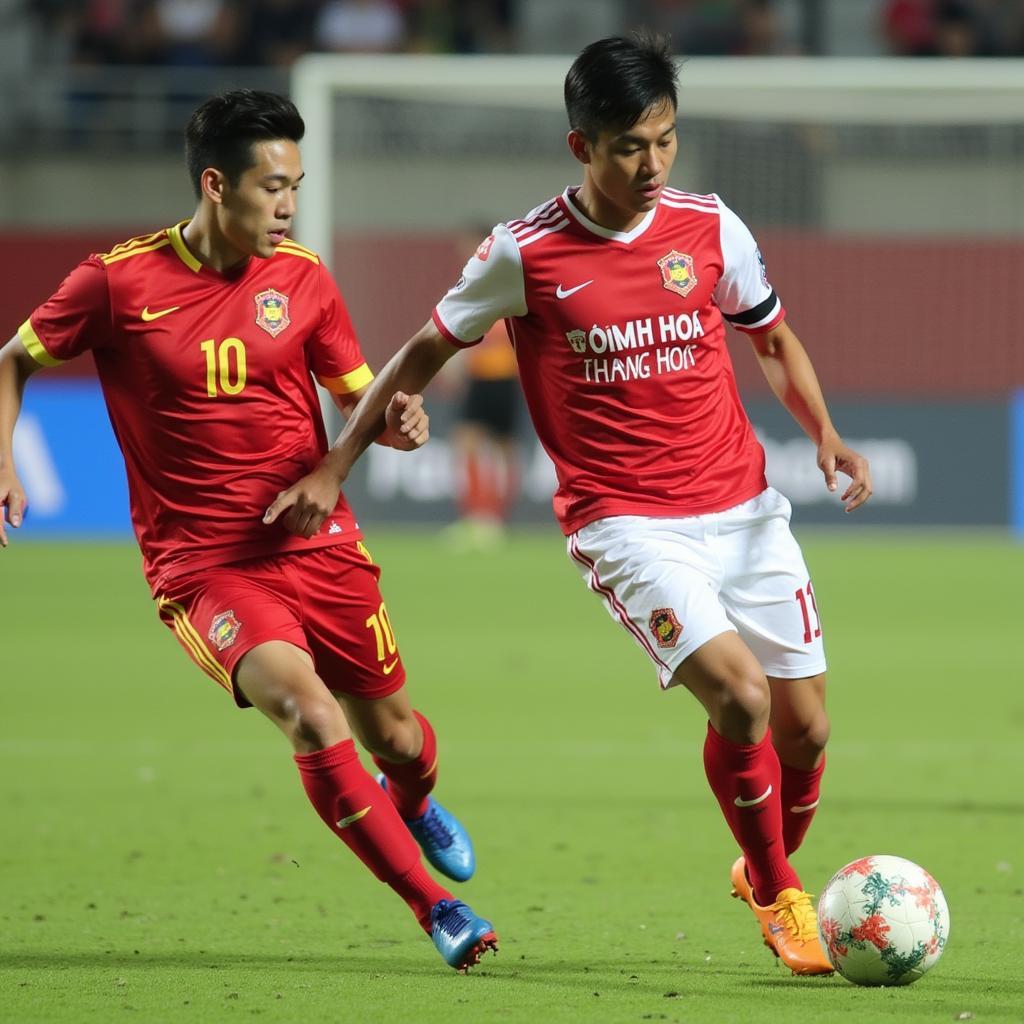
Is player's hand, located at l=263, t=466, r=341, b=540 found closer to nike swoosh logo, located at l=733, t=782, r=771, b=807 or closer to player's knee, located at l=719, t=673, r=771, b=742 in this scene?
player's knee, located at l=719, t=673, r=771, b=742

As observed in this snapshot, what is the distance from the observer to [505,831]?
6066 millimetres

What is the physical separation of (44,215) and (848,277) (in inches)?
295

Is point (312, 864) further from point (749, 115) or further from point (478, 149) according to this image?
point (478, 149)

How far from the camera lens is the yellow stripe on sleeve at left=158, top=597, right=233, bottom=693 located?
4.32m

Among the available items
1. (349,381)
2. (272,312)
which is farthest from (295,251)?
(349,381)

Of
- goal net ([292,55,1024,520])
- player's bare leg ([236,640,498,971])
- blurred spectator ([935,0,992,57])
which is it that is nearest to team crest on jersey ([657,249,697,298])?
player's bare leg ([236,640,498,971])

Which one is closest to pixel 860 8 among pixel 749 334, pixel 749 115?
pixel 749 115

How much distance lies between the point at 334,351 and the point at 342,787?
1.17 metres

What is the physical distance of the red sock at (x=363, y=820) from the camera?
4148 mm

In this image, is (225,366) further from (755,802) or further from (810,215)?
(810,215)

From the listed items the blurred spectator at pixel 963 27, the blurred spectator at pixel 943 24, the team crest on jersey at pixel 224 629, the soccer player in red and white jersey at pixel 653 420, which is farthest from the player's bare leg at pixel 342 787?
the blurred spectator at pixel 943 24

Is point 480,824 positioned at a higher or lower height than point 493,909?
lower

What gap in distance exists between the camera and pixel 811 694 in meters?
4.51

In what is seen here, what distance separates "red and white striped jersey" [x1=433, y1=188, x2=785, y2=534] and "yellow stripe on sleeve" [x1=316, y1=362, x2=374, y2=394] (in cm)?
40
